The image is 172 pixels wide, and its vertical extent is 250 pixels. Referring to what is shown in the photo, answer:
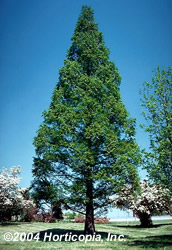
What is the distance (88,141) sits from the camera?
42.1 feet

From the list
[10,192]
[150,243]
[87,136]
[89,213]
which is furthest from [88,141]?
[10,192]

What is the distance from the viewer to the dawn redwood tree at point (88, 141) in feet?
39.4

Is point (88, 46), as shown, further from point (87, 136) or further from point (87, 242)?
point (87, 242)

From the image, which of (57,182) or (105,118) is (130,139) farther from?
(57,182)

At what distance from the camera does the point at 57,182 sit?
41.4ft

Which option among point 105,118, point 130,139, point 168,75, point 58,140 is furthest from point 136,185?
point 168,75

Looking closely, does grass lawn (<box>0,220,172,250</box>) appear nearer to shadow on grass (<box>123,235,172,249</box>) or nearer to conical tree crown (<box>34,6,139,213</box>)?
shadow on grass (<box>123,235,172,249</box>)

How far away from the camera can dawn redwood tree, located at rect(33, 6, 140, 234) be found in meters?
12.0

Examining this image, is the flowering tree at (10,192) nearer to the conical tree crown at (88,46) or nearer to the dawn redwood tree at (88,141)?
the dawn redwood tree at (88,141)

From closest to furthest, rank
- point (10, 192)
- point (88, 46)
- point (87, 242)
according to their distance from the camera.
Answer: point (87, 242) < point (88, 46) < point (10, 192)

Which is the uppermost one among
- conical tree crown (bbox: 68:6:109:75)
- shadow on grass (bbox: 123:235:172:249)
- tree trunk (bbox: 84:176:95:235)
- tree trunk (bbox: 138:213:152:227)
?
conical tree crown (bbox: 68:6:109:75)

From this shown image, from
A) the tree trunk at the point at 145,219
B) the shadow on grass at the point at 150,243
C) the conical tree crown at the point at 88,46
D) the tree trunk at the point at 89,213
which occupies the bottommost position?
the tree trunk at the point at 145,219

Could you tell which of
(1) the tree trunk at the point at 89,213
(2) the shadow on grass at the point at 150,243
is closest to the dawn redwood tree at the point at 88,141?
(1) the tree trunk at the point at 89,213

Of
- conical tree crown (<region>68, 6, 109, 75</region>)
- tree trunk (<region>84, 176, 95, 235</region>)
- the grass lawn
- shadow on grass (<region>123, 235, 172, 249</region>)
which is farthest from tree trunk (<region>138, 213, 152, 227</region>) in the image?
conical tree crown (<region>68, 6, 109, 75</region>)
